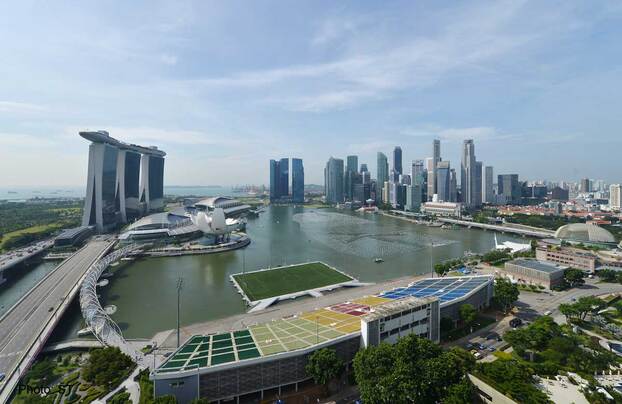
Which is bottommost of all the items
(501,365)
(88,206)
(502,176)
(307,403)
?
(307,403)

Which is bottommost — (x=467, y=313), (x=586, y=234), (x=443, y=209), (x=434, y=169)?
(x=467, y=313)

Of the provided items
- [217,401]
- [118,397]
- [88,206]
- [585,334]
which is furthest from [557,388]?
[88,206]

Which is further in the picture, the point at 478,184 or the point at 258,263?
the point at 478,184

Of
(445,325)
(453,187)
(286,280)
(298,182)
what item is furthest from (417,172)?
(445,325)

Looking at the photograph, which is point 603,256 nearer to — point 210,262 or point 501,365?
point 501,365

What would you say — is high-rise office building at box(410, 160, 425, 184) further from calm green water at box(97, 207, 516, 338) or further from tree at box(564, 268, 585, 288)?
tree at box(564, 268, 585, 288)

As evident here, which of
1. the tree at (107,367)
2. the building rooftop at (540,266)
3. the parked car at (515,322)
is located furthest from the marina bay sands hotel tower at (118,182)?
the building rooftop at (540,266)

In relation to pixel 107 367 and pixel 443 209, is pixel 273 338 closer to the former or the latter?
pixel 107 367
